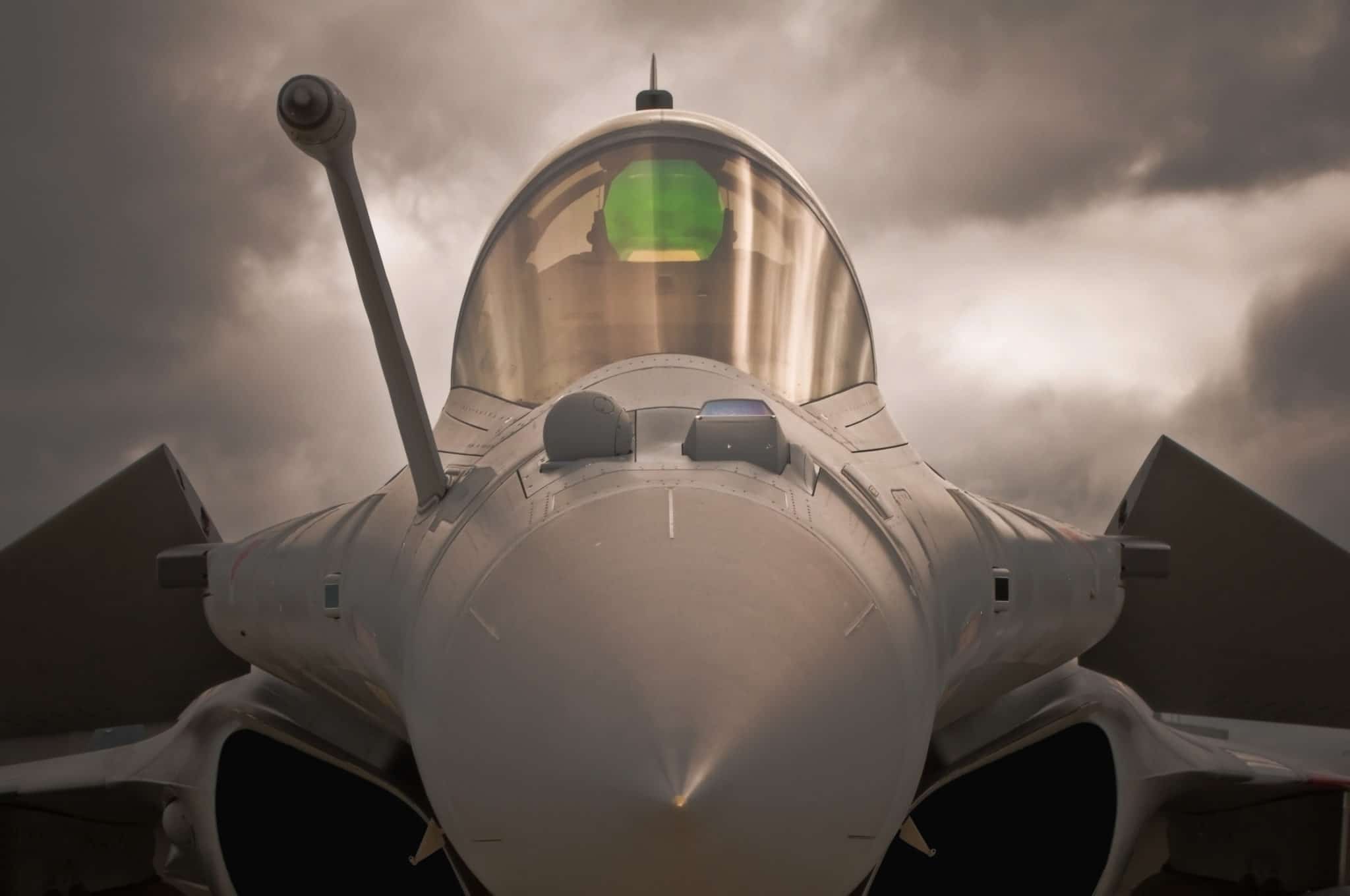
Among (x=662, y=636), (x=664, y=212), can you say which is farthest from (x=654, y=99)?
(x=662, y=636)

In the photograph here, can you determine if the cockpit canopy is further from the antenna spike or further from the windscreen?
the antenna spike

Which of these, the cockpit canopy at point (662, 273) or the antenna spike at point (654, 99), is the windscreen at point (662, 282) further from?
the antenna spike at point (654, 99)

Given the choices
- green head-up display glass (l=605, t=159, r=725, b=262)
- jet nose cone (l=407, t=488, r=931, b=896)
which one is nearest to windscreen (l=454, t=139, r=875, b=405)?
green head-up display glass (l=605, t=159, r=725, b=262)

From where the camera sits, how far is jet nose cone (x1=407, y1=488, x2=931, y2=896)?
2893mm

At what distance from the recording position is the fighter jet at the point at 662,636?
9.99ft

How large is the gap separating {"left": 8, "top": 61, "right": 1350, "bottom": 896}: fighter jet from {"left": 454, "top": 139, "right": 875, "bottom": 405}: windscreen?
0.8 inches

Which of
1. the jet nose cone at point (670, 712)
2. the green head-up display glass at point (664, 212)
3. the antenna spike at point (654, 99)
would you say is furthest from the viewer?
the antenna spike at point (654, 99)

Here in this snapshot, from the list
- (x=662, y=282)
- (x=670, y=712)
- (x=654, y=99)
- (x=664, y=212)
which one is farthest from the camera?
(x=654, y=99)

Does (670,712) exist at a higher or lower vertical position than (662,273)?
lower

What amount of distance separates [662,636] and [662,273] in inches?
109

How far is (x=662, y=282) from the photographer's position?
217 inches

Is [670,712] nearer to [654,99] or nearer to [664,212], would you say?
[664,212]

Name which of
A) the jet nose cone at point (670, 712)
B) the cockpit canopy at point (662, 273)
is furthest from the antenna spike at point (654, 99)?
the jet nose cone at point (670, 712)

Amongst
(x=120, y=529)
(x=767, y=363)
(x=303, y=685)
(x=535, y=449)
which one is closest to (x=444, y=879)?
(x=303, y=685)
